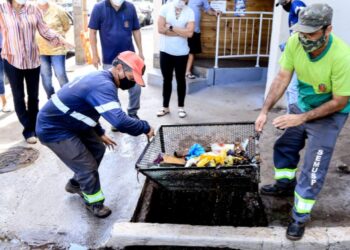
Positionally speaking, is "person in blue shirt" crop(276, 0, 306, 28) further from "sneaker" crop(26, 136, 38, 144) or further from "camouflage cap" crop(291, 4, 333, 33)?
"sneaker" crop(26, 136, 38, 144)

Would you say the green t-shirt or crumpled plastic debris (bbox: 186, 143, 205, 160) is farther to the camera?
crumpled plastic debris (bbox: 186, 143, 205, 160)

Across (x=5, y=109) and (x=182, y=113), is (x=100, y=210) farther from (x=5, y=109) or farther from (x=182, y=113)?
(x=5, y=109)

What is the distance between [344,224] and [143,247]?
1.73 metres

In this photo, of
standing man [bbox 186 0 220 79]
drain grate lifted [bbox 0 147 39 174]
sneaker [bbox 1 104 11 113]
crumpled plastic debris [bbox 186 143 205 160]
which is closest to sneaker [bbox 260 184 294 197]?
crumpled plastic debris [bbox 186 143 205 160]

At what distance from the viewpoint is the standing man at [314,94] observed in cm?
286

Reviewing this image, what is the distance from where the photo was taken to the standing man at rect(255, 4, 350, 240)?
113 inches

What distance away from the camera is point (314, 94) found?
315cm

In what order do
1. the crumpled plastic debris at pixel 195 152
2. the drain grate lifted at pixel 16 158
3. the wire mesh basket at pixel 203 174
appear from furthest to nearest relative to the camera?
the drain grate lifted at pixel 16 158
the crumpled plastic debris at pixel 195 152
the wire mesh basket at pixel 203 174

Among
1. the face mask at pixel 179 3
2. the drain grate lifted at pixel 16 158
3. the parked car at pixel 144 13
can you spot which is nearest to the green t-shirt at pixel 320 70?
the face mask at pixel 179 3

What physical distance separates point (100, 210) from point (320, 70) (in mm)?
2191

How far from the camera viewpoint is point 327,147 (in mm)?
3092

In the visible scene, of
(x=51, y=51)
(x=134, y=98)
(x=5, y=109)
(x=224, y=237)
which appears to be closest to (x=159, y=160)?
(x=224, y=237)

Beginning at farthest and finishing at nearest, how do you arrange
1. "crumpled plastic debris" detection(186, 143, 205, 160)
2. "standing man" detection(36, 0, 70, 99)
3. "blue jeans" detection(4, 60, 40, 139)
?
"standing man" detection(36, 0, 70, 99), "blue jeans" detection(4, 60, 40, 139), "crumpled plastic debris" detection(186, 143, 205, 160)

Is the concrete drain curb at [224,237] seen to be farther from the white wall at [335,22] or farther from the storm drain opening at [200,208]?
the white wall at [335,22]
